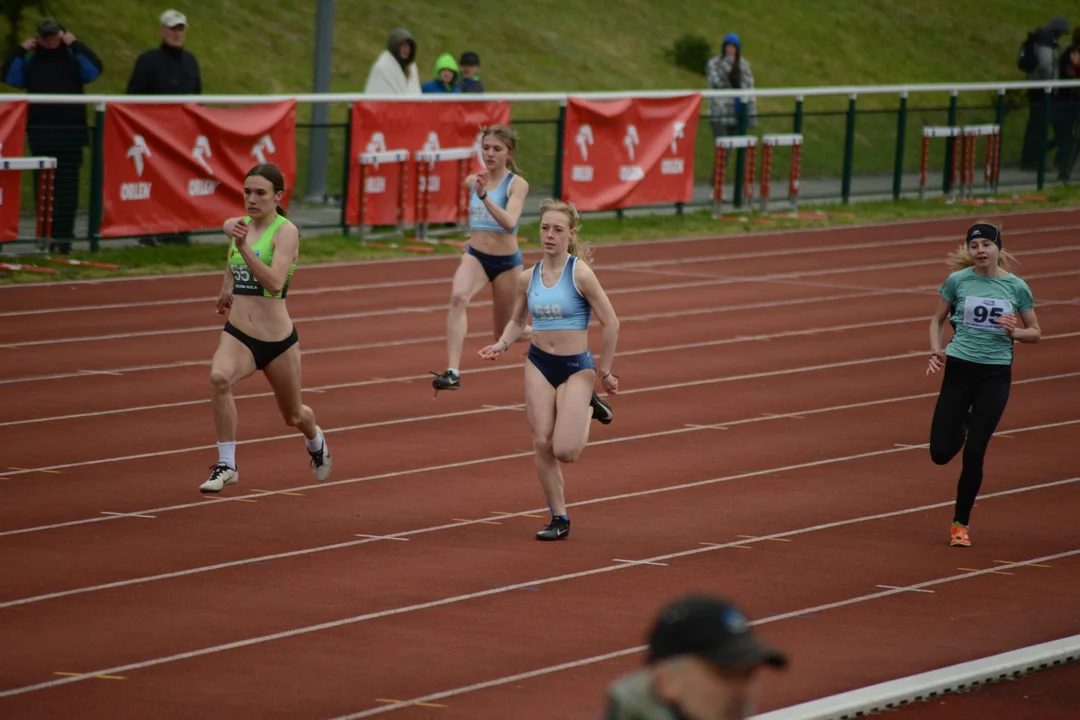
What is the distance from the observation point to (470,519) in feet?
35.7

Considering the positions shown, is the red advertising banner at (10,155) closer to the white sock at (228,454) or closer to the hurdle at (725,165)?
the white sock at (228,454)

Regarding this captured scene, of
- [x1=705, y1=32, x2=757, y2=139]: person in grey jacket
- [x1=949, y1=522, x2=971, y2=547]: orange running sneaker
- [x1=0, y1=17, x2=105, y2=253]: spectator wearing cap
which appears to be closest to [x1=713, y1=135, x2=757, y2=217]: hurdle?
[x1=705, y1=32, x2=757, y2=139]: person in grey jacket

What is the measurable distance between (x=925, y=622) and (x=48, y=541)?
4.66m

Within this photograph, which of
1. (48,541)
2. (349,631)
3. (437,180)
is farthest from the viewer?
(437,180)

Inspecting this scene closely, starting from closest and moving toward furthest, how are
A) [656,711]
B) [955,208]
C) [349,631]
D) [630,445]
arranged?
1. [656,711]
2. [349,631]
3. [630,445]
4. [955,208]

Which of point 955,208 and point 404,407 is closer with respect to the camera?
point 404,407

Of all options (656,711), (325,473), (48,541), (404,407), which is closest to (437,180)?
(404,407)

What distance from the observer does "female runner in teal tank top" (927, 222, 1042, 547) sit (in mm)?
10469

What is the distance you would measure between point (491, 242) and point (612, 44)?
28681 mm

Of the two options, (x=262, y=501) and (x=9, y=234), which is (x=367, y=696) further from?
(x=9, y=234)

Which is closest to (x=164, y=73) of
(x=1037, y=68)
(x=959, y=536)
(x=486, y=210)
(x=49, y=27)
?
(x=49, y=27)

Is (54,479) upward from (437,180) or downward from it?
downward

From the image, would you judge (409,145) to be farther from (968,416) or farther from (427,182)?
(968,416)

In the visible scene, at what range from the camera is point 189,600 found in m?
9.02
